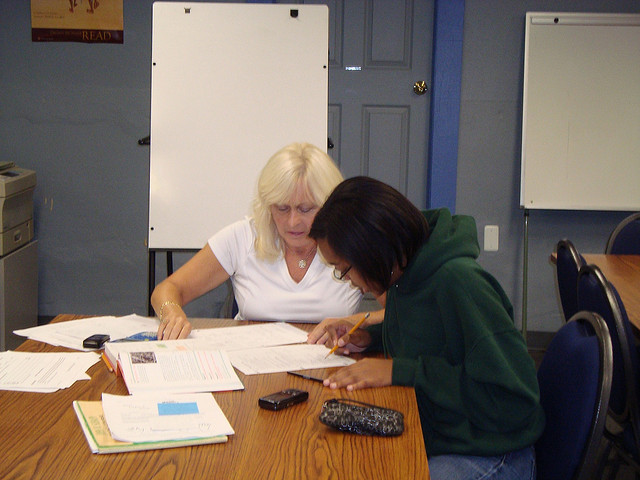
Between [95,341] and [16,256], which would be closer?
[95,341]

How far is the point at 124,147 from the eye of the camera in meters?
3.94

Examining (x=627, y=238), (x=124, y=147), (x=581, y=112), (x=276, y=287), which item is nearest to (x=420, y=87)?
(x=581, y=112)

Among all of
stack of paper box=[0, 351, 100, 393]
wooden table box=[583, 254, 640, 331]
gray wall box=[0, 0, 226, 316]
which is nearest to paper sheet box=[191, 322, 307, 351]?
stack of paper box=[0, 351, 100, 393]

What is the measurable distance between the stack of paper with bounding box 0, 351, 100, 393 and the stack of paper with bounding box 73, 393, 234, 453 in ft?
0.54

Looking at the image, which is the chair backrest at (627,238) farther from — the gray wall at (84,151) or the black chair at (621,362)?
the gray wall at (84,151)

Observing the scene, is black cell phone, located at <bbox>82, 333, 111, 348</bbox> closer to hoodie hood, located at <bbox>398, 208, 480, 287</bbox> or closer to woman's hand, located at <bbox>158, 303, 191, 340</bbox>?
woman's hand, located at <bbox>158, 303, 191, 340</bbox>

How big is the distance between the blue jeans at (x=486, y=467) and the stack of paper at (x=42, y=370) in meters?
0.74

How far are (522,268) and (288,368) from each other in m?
2.77

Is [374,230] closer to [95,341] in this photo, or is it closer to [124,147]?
[95,341]

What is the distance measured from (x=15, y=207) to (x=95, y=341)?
7.25 feet

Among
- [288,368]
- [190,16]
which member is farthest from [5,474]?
[190,16]

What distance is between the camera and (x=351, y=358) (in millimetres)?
1586

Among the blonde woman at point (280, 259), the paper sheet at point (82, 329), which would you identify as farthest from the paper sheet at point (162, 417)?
the blonde woman at point (280, 259)

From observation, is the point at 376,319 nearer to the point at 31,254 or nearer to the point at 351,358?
the point at 351,358
